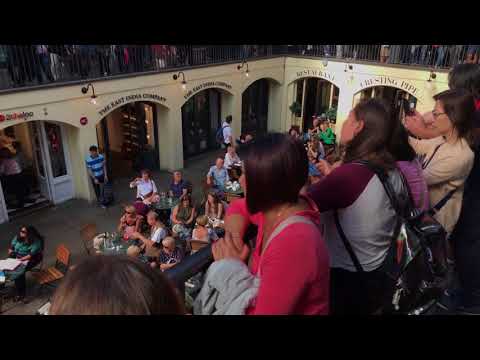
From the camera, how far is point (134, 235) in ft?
25.9

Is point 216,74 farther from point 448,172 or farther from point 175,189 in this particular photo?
point 448,172

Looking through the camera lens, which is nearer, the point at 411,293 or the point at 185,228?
the point at 411,293

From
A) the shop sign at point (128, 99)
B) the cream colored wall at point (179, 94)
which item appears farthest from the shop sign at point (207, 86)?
the shop sign at point (128, 99)

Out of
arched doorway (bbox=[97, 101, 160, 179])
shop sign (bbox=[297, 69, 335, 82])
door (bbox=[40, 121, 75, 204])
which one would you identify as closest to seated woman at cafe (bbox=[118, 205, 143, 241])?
door (bbox=[40, 121, 75, 204])

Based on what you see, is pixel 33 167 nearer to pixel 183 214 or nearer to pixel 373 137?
pixel 183 214

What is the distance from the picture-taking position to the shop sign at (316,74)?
15.8 m

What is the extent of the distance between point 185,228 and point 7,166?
17.3 feet

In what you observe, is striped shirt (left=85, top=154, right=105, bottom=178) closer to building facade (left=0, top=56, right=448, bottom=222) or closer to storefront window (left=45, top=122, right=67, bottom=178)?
building facade (left=0, top=56, right=448, bottom=222)

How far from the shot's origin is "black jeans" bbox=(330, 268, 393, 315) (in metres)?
1.68

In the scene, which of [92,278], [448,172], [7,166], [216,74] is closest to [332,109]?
[216,74]

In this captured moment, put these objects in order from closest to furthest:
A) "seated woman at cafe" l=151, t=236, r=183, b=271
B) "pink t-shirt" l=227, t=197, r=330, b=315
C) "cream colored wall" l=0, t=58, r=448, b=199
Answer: "pink t-shirt" l=227, t=197, r=330, b=315, "seated woman at cafe" l=151, t=236, r=183, b=271, "cream colored wall" l=0, t=58, r=448, b=199

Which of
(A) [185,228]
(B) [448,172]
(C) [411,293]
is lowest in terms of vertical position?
(A) [185,228]

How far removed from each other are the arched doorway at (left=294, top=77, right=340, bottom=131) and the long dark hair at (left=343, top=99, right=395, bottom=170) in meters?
15.7

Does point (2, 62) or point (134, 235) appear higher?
point (2, 62)
